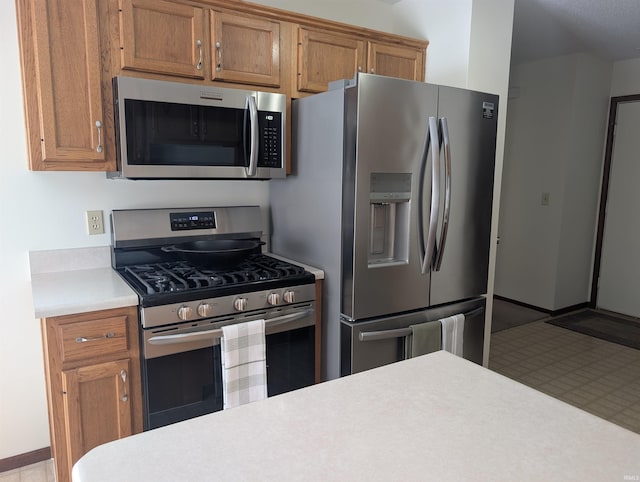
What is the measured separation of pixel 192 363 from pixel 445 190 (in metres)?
1.39

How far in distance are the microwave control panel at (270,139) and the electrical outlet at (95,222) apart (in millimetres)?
822

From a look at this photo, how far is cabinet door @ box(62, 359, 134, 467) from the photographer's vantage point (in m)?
1.74

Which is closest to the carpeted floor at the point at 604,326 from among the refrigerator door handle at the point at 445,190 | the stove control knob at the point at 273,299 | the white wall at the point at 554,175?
the white wall at the point at 554,175

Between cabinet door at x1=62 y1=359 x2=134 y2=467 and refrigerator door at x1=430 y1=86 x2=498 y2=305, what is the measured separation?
58.0 inches

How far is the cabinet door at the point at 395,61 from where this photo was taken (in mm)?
2629

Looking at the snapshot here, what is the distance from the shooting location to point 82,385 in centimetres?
175

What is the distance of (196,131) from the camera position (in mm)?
2135

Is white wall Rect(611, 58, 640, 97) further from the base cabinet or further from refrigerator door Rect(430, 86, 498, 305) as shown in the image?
the base cabinet

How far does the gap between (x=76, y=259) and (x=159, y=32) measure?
3.68 ft

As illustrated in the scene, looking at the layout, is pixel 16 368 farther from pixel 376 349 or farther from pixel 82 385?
pixel 376 349

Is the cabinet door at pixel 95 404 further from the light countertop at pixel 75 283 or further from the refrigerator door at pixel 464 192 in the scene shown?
the refrigerator door at pixel 464 192

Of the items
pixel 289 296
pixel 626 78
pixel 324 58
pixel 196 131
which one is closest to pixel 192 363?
pixel 289 296

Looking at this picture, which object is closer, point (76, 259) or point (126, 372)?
point (126, 372)

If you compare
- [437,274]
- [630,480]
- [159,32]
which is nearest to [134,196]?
[159,32]
